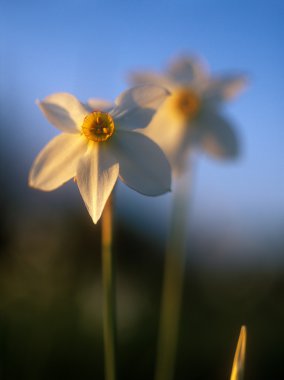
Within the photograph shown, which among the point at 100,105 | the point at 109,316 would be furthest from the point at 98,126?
the point at 109,316

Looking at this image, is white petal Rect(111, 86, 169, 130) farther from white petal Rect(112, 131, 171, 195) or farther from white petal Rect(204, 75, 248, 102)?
white petal Rect(204, 75, 248, 102)

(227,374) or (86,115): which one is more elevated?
(86,115)

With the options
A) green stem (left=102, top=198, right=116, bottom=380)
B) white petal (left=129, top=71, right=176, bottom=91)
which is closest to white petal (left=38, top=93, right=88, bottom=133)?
green stem (left=102, top=198, right=116, bottom=380)

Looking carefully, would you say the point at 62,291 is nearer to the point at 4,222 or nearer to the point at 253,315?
the point at 4,222

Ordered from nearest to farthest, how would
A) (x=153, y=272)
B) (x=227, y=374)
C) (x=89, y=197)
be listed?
(x=89, y=197), (x=227, y=374), (x=153, y=272)

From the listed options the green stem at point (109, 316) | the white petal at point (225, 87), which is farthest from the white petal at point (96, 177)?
the white petal at point (225, 87)

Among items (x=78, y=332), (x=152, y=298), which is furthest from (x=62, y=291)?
(x=152, y=298)

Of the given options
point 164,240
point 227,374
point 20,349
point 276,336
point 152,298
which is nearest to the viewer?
point 20,349
